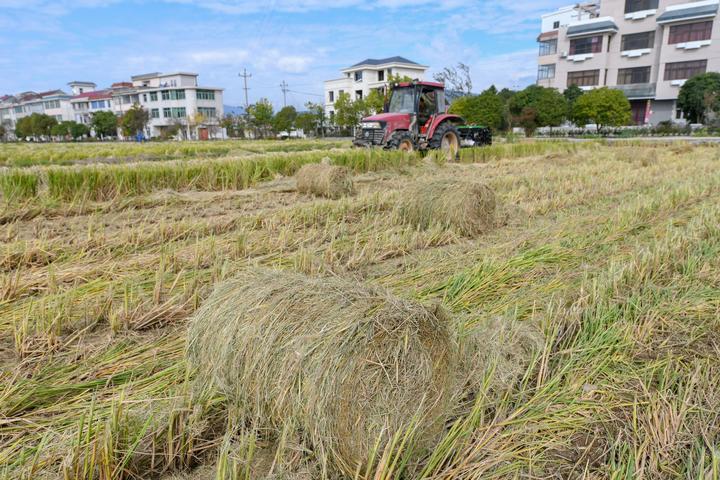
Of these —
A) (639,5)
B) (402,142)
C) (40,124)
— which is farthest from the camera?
(40,124)

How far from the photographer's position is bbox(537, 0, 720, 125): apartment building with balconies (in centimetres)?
4316

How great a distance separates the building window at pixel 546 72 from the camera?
5781 centimetres

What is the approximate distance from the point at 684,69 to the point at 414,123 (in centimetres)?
4346

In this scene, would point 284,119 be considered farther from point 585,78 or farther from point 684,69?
point 684,69

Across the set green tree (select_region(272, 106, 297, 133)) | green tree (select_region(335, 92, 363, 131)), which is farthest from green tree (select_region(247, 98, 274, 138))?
green tree (select_region(335, 92, 363, 131))

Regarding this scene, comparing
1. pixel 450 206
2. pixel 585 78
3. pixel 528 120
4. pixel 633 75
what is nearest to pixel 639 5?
pixel 633 75

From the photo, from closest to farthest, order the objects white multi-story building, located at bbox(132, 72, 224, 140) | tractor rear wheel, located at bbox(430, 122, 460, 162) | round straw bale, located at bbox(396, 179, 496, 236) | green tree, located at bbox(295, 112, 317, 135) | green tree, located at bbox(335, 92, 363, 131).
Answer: round straw bale, located at bbox(396, 179, 496, 236), tractor rear wheel, located at bbox(430, 122, 460, 162), green tree, located at bbox(335, 92, 363, 131), green tree, located at bbox(295, 112, 317, 135), white multi-story building, located at bbox(132, 72, 224, 140)

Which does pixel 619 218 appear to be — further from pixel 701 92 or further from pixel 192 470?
pixel 701 92

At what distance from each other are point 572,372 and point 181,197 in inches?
299

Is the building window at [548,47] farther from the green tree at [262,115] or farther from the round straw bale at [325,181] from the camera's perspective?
the round straw bale at [325,181]

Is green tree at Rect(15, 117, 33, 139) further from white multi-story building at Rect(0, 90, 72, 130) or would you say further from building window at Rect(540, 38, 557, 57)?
building window at Rect(540, 38, 557, 57)

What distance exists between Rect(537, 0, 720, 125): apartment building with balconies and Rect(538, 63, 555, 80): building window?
5.76ft

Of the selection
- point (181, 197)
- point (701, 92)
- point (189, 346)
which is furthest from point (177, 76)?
point (189, 346)

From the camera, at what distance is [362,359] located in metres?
2.07
